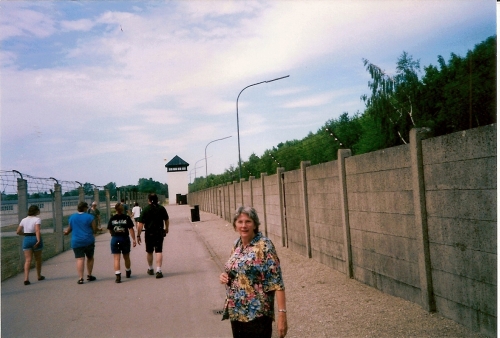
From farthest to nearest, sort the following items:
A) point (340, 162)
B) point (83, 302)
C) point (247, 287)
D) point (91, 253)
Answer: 1. point (91, 253)
2. point (340, 162)
3. point (83, 302)
4. point (247, 287)

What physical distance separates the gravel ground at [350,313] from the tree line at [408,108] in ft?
94.9

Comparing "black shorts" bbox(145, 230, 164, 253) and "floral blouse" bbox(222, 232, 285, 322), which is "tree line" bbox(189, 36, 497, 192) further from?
"floral blouse" bbox(222, 232, 285, 322)

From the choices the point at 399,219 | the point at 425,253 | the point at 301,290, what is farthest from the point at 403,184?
the point at 301,290

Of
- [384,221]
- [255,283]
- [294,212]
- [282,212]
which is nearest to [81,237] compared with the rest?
[294,212]

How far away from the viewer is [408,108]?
52.5 meters

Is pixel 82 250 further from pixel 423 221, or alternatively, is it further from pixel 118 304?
pixel 423 221

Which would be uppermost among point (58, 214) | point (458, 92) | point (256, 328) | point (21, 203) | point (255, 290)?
point (458, 92)

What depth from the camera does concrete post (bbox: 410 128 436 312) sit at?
19.2 ft

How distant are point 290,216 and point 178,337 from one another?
7462 millimetres

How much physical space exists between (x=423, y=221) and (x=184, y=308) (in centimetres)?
362

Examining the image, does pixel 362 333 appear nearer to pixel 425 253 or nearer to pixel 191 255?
pixel 425 253

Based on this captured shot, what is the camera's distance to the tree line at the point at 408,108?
1606 inches

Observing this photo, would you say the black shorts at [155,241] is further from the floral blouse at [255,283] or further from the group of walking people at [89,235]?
the floral blouse at [255,283]

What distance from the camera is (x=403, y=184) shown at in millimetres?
6445
